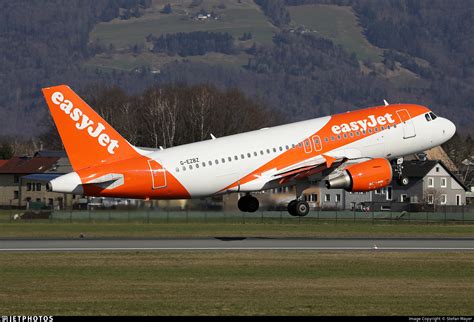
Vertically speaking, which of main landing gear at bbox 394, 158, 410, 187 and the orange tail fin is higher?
the orange tail fin

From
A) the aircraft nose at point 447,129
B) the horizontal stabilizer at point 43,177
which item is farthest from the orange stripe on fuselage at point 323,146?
the horizontal stabilizer at point 43,177

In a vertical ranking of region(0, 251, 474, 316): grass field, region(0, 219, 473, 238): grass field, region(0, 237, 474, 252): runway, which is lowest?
region(0, 251, 474, 316): grass field

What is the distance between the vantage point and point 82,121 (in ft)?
216

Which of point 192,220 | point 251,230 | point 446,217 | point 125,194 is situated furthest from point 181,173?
point 446,217

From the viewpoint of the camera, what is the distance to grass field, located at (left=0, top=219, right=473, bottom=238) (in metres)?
83.2

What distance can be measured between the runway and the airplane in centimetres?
299

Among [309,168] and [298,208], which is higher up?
[309,168]

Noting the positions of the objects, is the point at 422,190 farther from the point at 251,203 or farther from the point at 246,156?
the point at 246,156

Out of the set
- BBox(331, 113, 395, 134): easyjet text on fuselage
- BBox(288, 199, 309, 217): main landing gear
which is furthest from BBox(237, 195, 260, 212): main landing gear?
BBox(331, 113, 395, 134): easyjet text on fuselage

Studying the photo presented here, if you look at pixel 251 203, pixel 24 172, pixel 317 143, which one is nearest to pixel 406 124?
pixel 317 143

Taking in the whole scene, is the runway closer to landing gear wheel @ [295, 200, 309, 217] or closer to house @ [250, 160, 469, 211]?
landing gear wheel @ [295, 200, 309, 217]

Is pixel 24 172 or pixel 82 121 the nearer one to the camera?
pixel 82 121

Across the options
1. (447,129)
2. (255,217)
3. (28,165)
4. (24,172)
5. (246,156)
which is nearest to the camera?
(246,156)

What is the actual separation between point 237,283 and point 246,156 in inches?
694
